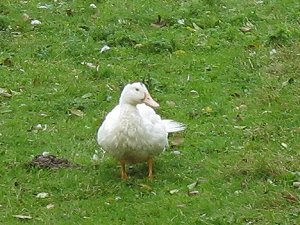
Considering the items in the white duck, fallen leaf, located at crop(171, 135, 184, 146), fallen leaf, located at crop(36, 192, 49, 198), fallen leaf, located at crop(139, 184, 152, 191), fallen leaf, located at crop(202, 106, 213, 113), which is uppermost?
the white duck

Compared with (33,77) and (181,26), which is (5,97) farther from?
(181,26)

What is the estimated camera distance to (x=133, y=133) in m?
8.51

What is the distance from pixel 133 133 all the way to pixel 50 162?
1022 millimetres

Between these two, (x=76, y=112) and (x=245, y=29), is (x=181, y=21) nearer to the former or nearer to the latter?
(x=245, y=29)

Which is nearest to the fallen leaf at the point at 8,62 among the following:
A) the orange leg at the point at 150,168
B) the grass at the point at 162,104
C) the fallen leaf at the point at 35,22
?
the grass at the point at 162,104

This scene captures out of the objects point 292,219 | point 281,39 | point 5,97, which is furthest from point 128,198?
point 281,39

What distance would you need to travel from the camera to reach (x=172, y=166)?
9.02 m

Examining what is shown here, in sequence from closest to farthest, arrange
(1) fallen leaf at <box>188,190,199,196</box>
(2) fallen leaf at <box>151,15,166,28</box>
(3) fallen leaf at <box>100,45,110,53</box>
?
(1) fallen leaf at <box>188,190,199,196</box>, (3) fallen leaf at <box>100,45,110,53</box>, (2) fallen leaf at <box>151,15,166,28</box>

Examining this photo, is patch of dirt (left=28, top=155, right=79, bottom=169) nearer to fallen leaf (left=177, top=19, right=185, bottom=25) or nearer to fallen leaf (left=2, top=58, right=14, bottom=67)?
fallen leaf (left=2, top=58, right=14, bottom=67)

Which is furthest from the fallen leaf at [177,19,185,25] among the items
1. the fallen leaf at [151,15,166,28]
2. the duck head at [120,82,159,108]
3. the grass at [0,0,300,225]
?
the duck head at [120,82,159,108]

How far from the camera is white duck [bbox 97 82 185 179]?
851 cm

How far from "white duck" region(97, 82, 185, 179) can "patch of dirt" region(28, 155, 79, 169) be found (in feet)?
1.80

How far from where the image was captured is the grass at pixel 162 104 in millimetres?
8078

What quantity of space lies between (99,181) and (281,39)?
5094 mm
